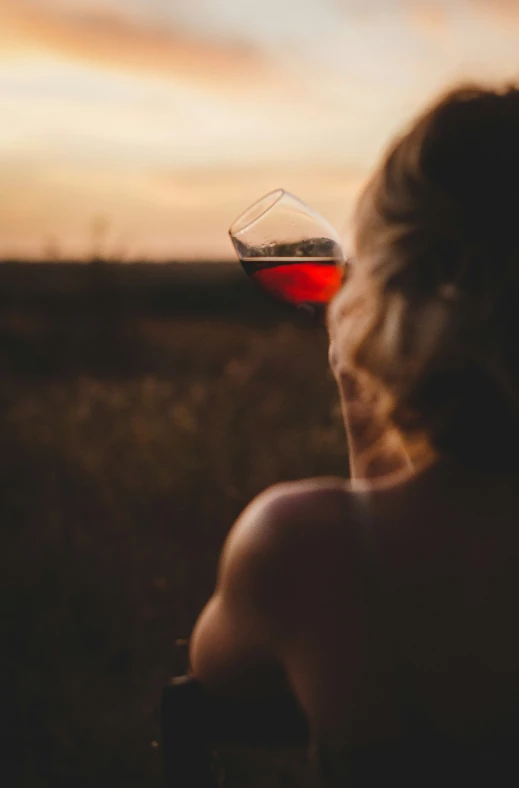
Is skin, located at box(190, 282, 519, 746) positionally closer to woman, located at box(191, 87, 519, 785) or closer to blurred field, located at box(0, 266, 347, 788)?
woman, located at box(191, 87, 519, 785)

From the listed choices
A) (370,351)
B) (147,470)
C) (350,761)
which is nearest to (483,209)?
(370,351)

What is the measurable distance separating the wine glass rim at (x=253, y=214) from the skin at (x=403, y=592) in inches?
41.0

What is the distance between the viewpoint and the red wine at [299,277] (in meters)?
1.78

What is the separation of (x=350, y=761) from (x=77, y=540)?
4.35 m

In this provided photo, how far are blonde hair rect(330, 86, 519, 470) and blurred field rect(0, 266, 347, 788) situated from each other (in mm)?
678

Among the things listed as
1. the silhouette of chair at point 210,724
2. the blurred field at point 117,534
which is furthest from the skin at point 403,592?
the blurred field at point 117,534

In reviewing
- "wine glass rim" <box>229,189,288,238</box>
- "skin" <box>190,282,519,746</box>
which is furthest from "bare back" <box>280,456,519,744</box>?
"wine glass rim" <box>229,189,288,238</box>

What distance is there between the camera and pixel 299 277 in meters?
1.82

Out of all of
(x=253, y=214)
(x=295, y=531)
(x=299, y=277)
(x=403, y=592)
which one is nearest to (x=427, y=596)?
(x=403, y=592)

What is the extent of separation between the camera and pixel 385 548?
98 cm

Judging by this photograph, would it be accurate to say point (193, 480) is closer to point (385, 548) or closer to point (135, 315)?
point (385, 548)

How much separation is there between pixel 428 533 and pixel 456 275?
0.34 meters

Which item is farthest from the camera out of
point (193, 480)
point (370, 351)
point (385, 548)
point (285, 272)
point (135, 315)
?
point (135, 315)

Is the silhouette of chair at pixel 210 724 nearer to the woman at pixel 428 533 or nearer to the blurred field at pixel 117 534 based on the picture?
the woman at pixel 428 533
